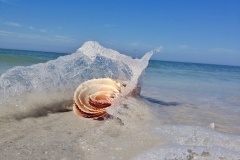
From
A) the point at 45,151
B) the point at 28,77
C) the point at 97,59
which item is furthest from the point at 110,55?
the point at 45,151

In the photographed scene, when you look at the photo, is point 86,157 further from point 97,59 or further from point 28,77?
point 97,59

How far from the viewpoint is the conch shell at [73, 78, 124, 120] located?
2924 millimetres

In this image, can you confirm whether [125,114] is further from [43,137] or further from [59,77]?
[59,77]

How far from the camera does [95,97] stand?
3.09m

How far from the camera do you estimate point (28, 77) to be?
3.42 metres

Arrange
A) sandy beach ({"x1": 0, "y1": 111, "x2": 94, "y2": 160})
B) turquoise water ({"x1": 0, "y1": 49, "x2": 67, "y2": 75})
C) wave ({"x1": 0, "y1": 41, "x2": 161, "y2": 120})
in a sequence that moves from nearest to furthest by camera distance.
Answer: sandy beach ({"x1": 0, "y1": 111, "x2": 94, "y2": 160}) → wave ({"x1": 0, "y1": 41, "x2": 161, "y2": 120}) → turquoise water ({"x1": 0, "y1": 49, "x2": 67, "y2": 75})

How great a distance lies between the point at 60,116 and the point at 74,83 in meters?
0.97

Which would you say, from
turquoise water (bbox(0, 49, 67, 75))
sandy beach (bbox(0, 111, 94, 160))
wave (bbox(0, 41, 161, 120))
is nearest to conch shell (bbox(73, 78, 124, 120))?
sandy beach (bbox(0, 111, 94, 160))

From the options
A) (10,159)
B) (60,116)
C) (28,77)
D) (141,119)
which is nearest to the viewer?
(10,159)

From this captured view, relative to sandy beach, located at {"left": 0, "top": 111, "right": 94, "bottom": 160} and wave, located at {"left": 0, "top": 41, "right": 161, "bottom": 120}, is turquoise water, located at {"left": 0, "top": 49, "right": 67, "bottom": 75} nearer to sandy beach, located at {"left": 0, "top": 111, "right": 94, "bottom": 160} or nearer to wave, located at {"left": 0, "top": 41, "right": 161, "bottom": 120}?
wave, located at {"left": 0, "top": 41, "right": 161, "bottom": 120}

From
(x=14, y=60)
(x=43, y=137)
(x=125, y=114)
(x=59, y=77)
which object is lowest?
(x=14, y=60)

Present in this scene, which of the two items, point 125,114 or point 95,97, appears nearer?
point 125,114

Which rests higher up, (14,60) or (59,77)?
(59,77)

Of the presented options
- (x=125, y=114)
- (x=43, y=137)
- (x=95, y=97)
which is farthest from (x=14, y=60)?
(x=43, y=137)
